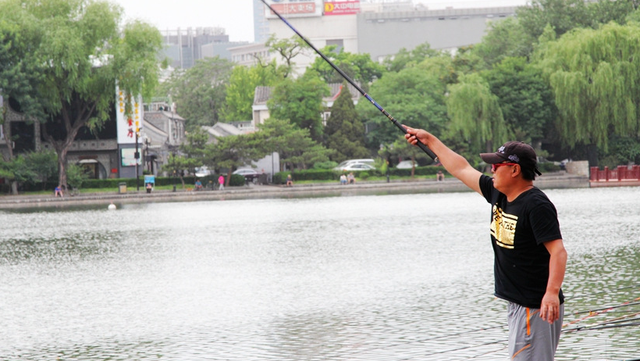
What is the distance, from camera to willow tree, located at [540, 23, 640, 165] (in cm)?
5209

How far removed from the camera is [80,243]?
75.8ft

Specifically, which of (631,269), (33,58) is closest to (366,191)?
(33,58)

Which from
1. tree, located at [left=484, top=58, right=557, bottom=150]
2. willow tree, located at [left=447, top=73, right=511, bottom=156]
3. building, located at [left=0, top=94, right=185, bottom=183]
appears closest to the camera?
willow tree, located at [left=447, top=73, right=511, bottom=156]

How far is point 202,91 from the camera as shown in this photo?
111m

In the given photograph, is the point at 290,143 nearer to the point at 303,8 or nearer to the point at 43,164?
the point at 43,164

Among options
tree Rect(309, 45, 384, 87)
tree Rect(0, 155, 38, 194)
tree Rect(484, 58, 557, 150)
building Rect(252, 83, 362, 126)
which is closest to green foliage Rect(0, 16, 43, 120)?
tree Rect(0, 155, 38, 194)

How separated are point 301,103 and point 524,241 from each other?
61.7 m

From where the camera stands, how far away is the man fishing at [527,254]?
4660mm

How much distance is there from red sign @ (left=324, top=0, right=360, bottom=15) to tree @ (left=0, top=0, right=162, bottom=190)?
72085 mm

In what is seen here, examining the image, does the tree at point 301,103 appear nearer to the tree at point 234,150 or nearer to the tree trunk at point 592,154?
the tree at point 234,150

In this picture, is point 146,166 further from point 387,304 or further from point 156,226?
point 387,304

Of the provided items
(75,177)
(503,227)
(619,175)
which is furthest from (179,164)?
(503,227)

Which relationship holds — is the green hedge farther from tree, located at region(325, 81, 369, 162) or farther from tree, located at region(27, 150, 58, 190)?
tree, located at region(27, 150, 58, 190)

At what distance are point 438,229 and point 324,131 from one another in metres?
45.4
